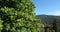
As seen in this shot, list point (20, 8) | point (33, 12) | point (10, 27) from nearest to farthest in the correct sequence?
point (10, 27) → point (20, 8) → point (33, 12)

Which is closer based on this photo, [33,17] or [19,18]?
[19,18]

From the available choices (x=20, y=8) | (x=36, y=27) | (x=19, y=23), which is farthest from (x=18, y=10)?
(x=36, y=27)

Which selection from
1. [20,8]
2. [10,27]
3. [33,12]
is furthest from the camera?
[33,12]

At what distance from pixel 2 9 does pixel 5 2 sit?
983 millimetres

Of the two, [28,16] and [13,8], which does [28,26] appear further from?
[13,8]

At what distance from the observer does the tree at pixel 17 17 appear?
16359 mm

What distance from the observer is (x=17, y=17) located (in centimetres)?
1673

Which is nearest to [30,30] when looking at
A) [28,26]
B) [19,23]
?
[28,26]

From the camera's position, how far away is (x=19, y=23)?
16.5 meters

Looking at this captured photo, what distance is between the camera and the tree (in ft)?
53.7

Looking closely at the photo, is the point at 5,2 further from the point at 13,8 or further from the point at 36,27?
the point at 36,27

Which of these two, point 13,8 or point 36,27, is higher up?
point 13,8

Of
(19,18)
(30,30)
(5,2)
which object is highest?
(5,2)

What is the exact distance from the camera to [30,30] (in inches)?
690
